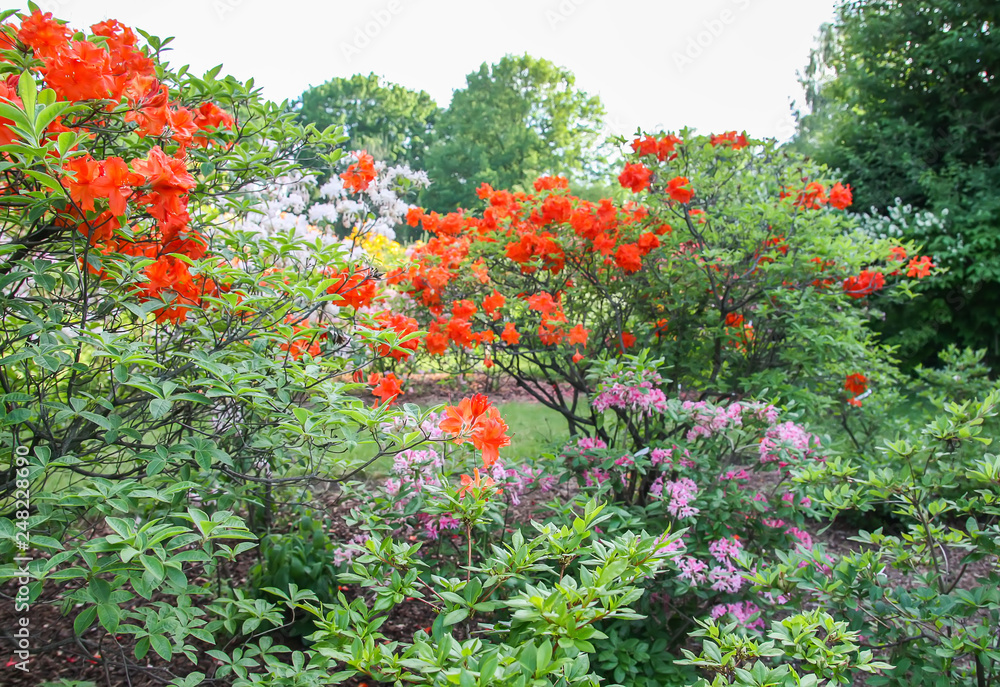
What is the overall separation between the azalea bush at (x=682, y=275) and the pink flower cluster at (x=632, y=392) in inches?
16.1

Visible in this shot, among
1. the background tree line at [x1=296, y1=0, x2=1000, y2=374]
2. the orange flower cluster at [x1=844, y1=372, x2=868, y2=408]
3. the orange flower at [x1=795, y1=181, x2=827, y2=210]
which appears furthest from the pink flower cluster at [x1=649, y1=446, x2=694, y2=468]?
the background tree line at [x1=296, y1=0, x2=1000, y2=374]

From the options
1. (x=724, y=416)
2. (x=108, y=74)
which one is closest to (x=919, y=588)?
(x=724, y=416)

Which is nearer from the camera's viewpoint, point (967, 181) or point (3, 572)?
point (3, 572)

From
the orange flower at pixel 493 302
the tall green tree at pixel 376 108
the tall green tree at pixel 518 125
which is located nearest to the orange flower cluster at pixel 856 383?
the orange flower at pixel 493 302

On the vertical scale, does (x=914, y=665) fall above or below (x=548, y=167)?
below

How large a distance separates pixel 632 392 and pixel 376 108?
33509 millimetres

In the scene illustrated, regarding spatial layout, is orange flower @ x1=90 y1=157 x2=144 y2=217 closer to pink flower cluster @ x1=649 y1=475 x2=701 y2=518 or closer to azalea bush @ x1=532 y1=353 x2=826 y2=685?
azalea bush @ x1=532 y1=353 x2=826 y2=685

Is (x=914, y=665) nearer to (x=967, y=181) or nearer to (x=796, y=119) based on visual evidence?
(x=967, y=181)

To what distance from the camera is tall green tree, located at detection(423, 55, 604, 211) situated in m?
21.0

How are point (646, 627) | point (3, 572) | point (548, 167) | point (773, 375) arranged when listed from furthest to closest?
point (548, 167) → point (773, 375) → point (646, 627) → point (3, 572)

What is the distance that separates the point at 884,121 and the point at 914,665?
8.19 meters

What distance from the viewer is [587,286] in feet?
10.4

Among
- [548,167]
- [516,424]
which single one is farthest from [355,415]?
[548,167]

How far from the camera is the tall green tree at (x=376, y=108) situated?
105ft
